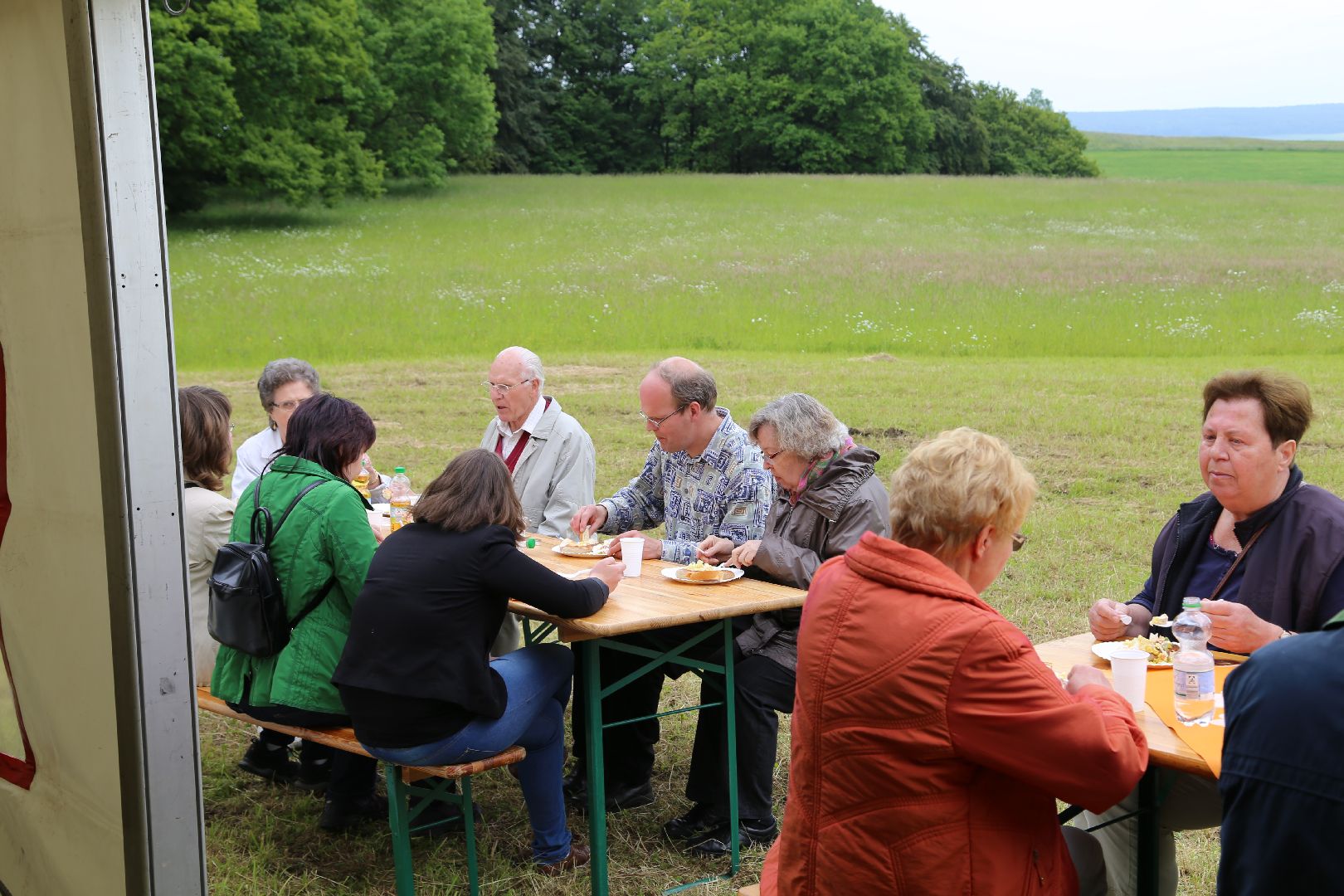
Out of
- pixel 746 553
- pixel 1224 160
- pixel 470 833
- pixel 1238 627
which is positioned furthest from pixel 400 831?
pixel 1224 160

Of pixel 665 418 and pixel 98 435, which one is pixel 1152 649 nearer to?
pixel 665 418

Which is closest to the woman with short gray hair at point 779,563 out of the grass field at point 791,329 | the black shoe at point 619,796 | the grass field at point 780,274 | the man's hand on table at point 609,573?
the grass field at point 791,329

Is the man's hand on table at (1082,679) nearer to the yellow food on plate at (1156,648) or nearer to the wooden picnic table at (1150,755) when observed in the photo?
the wooden picnic table at (1150,755)

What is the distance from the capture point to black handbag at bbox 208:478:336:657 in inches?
152

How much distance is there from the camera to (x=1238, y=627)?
3215 mm

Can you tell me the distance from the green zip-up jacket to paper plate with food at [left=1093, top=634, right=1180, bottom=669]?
2.23 meters

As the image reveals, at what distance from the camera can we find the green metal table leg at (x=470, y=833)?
3.93 metres

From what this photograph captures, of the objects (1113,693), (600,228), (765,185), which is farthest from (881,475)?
(765,185)

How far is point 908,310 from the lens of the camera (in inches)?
754

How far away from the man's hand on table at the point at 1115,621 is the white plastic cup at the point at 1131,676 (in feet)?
1.63

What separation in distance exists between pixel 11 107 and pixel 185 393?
2.03 meters

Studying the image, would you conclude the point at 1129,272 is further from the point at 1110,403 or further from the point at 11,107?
the point at 11,107

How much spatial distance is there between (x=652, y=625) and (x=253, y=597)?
123cm

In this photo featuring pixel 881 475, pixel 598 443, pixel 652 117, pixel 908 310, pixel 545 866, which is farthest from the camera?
pixel 652 117
